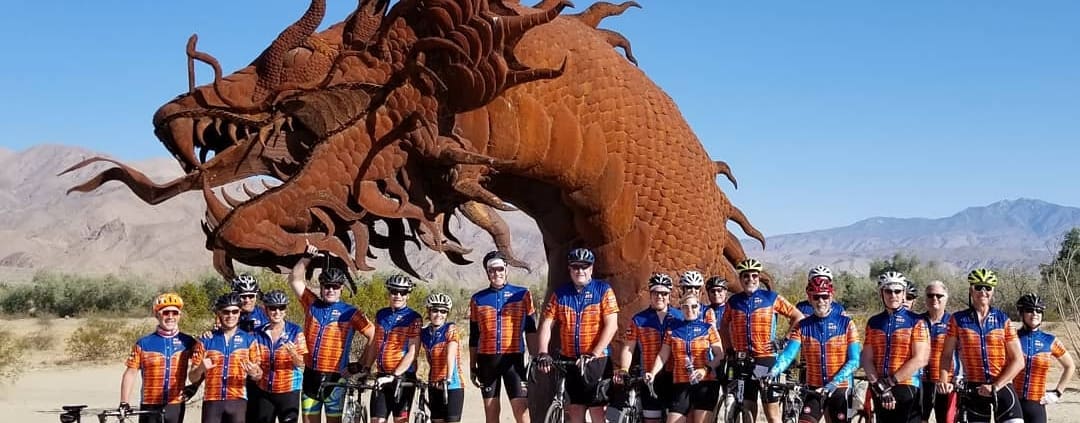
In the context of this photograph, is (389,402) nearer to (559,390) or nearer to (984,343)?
(559,390)

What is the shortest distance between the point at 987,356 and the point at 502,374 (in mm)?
3086

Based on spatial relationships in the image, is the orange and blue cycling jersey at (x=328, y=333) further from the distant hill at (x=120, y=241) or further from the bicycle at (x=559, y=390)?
the distant hill at (x=120, y=241)

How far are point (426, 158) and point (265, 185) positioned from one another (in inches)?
40.2

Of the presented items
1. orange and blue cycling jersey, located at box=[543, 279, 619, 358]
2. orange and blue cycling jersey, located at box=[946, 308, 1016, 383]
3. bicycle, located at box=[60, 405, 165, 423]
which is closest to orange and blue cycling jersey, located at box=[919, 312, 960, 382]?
orange and blue cycling jersey, located at box=[946, 308, 1016, 383]

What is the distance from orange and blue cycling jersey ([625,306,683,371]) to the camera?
24.2 feet

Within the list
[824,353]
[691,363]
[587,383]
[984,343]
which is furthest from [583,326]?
[984,343]

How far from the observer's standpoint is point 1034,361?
6871 mm

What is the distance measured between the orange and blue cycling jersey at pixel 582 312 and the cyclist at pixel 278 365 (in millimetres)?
1691

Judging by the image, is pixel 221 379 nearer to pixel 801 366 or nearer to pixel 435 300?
pixel 435 300

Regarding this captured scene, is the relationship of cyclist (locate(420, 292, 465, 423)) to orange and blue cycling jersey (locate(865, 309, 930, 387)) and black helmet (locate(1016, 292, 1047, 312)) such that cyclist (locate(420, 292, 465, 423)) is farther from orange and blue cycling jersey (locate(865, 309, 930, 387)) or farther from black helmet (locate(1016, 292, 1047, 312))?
black helmet (locate(1016, 292, 1047, 312))

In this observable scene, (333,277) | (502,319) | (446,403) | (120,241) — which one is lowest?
(446,403)

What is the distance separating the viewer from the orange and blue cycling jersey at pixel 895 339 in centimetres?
694

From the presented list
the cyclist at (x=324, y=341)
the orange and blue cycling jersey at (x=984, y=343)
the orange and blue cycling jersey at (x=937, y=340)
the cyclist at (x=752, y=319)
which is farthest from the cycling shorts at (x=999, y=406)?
the cyclist at (x=324, y=341)

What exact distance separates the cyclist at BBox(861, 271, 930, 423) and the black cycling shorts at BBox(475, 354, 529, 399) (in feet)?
7.39
